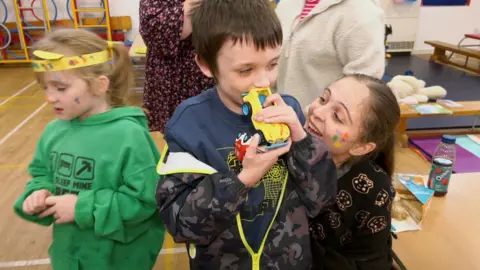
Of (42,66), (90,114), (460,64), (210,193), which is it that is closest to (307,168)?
(210,193)

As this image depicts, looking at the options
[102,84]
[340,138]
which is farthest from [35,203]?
[340,138]

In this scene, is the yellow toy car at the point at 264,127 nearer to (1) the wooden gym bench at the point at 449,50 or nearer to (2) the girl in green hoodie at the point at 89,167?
(2) the girl in green hoodie at the point at 89,167

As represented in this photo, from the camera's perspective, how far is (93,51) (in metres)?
1.35

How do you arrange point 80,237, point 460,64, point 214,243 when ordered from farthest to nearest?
1. point 460,64
2. point 80,237
3. point 214,243

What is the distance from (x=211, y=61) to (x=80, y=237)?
2.58 ft

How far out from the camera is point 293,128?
98 centimetres

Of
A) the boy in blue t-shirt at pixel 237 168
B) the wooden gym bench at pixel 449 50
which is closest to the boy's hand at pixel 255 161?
the boy in blue t-shirt at pixel 237 168

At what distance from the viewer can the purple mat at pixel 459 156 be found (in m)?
3.25

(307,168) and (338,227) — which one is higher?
(307,168)

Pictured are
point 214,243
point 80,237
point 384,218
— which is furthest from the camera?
point 80,237

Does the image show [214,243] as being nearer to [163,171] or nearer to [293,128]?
[163,171]

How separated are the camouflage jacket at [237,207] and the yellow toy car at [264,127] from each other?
9 centimetres

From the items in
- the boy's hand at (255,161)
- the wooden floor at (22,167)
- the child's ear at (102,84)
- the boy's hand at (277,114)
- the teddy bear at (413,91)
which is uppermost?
the boy's hand at (277,114)

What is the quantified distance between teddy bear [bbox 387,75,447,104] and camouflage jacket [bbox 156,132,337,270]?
10.6ft
